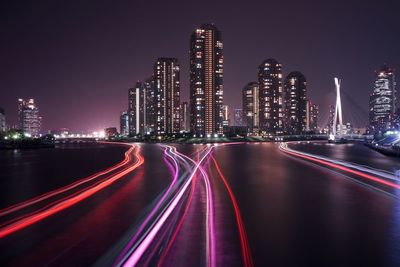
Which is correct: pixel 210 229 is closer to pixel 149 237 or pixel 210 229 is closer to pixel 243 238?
pixel 243 238

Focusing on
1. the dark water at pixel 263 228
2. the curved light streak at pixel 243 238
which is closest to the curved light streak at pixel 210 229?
the dark water at pixel 263 228

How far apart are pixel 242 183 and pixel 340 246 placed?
9525 mm

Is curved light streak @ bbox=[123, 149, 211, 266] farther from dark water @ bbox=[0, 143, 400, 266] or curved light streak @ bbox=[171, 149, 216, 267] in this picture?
curved light streak @ bbox=[171, 149, 216, 267]

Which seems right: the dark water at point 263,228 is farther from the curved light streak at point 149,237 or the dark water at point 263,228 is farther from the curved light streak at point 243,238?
the curved light streak at point 149,237

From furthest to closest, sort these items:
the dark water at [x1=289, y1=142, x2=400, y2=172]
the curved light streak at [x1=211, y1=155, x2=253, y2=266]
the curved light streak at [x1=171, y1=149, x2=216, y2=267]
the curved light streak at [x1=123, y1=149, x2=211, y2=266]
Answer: the dark water at [x1=289, y1=142, x2=400, y2=172], the curved light streak at [x1=171, y1=149, x2=216, y2=267], the curved light streak at [x1=211, y1=155, x2=253, y2=266], the curved light streak at [x1=123, y1=149, x2=211, y2=266]

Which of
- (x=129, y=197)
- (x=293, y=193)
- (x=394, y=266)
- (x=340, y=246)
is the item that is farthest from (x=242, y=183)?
(x=394, y=266)

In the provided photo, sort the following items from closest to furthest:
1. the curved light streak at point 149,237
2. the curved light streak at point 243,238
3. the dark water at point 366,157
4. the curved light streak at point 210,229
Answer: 1. the curved light streak at point 149,237
2. the curved light streak at point 243,238
3. the curved light streak at point 210,229
4. the dark water at point 366,157

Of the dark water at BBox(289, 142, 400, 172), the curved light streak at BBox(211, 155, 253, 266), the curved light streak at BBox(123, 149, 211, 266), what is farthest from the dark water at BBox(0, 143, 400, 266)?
the dark water at BBox(289, 142, 400, 172)

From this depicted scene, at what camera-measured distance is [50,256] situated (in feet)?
23.2

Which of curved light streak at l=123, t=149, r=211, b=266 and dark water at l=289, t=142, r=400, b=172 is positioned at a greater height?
dark water at l=289, t=142, r=400, b=172

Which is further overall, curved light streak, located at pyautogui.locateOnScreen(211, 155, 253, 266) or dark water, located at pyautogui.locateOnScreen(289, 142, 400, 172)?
dark water, located at pyautogui.locateOnScreen(289, 142, 400, 172)

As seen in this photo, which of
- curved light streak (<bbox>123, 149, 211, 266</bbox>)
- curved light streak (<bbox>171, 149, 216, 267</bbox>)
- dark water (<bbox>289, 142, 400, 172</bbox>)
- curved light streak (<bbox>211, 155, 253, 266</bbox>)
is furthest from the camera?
dark water (<bbox>289, 142, 400, 172</bbox>)

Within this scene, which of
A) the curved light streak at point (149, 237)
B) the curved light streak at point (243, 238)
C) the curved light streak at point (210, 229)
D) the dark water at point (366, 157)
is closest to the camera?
the curved light streak at point (149, 237)

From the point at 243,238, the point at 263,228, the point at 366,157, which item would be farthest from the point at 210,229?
the point at 366,157
